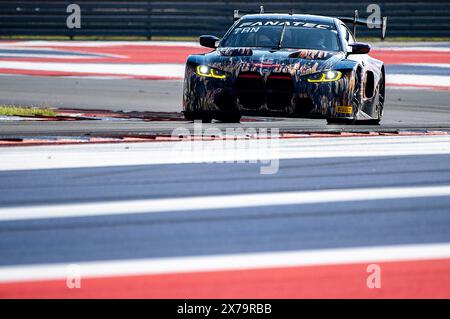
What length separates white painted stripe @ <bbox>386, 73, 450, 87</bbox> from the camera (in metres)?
19.4

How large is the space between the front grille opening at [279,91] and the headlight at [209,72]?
484 mm

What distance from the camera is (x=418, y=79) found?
20.2 metres

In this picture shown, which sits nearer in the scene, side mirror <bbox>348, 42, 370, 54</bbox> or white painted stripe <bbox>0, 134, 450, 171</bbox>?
white painted stripe <bbox>0, 134, 450, 171</bbox>

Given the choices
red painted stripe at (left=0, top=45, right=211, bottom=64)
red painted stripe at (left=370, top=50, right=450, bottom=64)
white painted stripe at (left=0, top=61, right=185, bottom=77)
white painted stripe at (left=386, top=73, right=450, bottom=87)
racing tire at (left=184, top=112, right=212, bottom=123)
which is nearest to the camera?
racing tire at (left=184, top=112, right=212, bottom=123)

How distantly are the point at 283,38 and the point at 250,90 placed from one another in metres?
1.22

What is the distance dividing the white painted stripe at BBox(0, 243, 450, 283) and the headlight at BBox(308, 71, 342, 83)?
5529 millimetres

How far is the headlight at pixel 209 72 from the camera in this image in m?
11.2

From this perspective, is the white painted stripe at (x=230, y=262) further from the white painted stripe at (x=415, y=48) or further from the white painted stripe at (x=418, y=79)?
the white painted stripe at (x=415, y=48)

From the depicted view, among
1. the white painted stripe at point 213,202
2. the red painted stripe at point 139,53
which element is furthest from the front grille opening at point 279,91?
the red painted stripe at point 139,53
